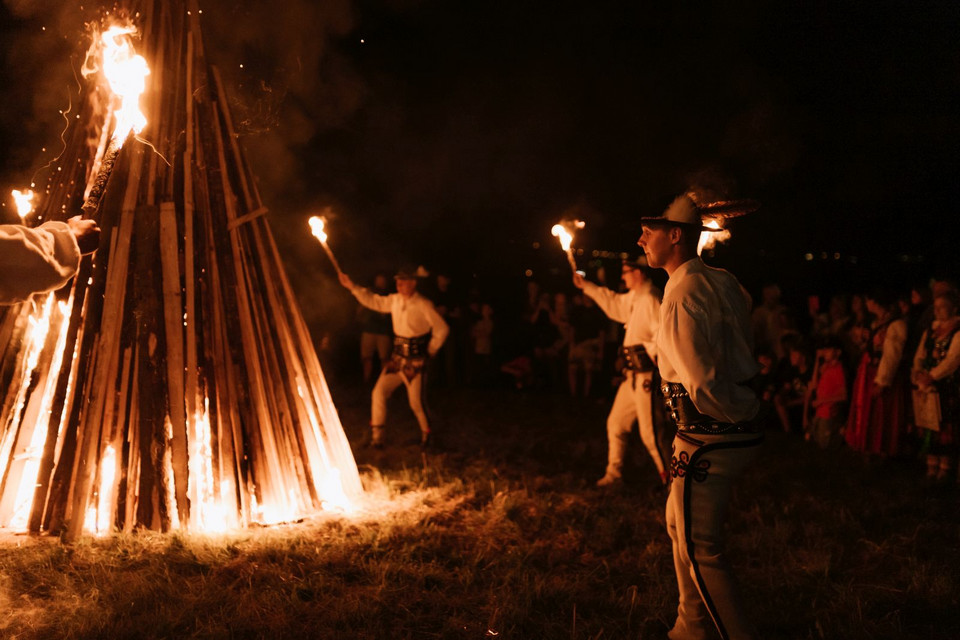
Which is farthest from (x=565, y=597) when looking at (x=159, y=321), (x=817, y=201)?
(x=817, y=201)

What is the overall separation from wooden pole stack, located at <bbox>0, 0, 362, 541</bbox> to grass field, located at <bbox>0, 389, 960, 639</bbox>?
31 cm

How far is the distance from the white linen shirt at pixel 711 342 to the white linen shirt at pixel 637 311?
286 cm

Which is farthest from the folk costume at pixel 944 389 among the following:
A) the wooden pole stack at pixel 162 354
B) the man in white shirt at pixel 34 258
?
the man in white shirt at pixel 34 258

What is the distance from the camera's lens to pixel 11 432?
4973 mm

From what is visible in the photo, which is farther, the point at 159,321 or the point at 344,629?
the point at 159,321

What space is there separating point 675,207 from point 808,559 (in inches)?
107

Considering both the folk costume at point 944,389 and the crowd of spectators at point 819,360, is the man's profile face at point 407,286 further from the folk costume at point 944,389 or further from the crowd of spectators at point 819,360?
the folk costume at point 944,389

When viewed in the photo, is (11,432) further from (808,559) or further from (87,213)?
(808,559)

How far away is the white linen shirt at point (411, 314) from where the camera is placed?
8.22 m

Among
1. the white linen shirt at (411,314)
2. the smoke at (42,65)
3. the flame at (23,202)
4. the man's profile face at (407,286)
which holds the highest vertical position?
the smoke at (42,65)

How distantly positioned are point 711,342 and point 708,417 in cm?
36

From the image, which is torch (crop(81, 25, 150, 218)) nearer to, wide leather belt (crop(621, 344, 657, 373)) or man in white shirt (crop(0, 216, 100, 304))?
man in white shirt (crop(0, 216, 100, 304))

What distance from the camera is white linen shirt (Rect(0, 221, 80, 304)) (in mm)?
3170

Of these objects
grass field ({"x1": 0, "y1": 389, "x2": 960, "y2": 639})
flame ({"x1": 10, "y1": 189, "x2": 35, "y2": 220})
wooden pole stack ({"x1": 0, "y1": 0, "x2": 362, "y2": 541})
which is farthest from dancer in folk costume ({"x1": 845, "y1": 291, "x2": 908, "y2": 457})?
flame ({"x1": 10, "y1": 189, "x2": 35, "y2": 220})
